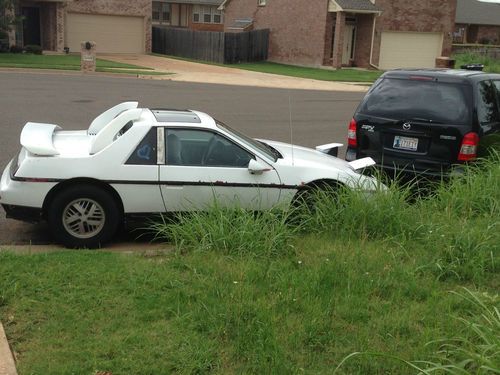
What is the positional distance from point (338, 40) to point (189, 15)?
19.0 meters

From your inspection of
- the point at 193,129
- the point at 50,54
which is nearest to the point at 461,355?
the point at 193,129

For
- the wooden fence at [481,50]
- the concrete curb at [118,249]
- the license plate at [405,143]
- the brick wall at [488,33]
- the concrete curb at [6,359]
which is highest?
the brick wall at [488,33]

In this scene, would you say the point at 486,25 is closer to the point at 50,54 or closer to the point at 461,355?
the point at 50,54

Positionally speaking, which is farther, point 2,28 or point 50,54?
point 50,54

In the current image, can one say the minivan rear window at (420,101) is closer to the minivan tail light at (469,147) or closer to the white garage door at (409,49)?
the minivan tail light at (469,147)

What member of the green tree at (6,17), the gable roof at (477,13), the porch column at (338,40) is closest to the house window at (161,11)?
the porch column at (338,40)

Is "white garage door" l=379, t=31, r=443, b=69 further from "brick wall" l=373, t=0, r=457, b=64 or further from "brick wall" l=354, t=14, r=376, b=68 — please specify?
"brick wall" l=354, t=14, r=376, b=68

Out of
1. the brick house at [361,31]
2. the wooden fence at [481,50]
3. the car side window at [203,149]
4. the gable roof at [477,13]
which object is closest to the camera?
the car side window at [203,149]

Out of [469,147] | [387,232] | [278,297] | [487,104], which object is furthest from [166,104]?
[278,297]

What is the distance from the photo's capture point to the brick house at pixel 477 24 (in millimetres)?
47219

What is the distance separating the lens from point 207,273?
486 centimetres

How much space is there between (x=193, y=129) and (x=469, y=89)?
Result: 11.7 feet

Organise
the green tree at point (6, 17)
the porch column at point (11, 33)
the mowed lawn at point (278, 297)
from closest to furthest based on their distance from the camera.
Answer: the mowed lawn at point (278, 297) < the green tree at point (6, 17) < the porch column at point (11, 33)

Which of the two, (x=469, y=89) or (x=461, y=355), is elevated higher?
(x=469, y=89)
